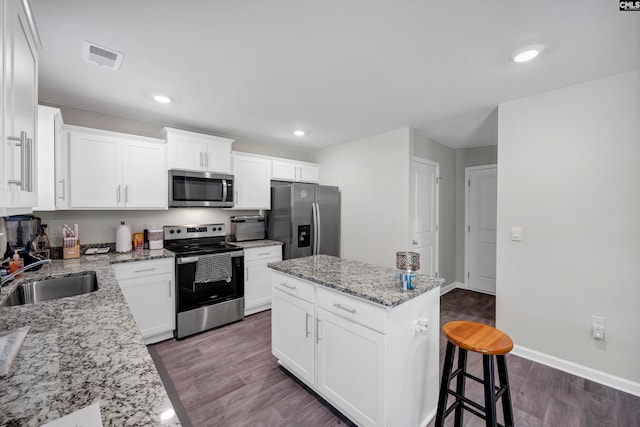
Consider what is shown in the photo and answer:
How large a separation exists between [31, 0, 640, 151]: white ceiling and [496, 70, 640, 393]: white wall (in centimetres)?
26

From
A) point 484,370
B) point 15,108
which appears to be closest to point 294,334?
point 484,370

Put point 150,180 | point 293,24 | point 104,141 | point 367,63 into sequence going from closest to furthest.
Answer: point 293,24
point 367,63
point 104,141
point 150,180

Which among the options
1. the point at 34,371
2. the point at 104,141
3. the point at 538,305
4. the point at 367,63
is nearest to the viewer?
the point at 34,371

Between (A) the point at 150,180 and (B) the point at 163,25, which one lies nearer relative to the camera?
(B) the point at 163,25

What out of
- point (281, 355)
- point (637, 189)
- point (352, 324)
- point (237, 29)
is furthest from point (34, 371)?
point (637, 189)

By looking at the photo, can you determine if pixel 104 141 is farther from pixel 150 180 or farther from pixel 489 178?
pixel 489 178

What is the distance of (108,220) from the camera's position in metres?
2.99

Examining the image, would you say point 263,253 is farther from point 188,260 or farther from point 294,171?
point 294,171

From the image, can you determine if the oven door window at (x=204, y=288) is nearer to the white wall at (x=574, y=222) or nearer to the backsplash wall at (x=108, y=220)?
the backsplash wall at (x=108, y=220)

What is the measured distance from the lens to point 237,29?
62.6 inches

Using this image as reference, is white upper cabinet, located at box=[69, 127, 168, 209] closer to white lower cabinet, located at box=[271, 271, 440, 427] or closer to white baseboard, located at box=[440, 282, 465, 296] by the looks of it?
white lower cabinet, located at box=[271, 271, 440, 427]

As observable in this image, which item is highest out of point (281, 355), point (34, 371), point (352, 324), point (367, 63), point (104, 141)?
point (367, 63)

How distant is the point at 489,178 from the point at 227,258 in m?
4.23

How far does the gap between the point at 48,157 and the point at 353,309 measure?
8.74 ft
